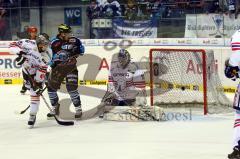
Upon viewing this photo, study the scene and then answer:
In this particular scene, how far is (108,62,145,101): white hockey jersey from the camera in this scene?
1004 centimetres

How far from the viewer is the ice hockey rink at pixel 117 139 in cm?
693

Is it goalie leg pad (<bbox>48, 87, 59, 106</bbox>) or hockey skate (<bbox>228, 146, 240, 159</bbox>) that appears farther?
goalie leg pad (<bbox>48, 87, 59, 106</bbox>)

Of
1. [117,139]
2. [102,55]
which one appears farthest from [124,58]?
[102,55]

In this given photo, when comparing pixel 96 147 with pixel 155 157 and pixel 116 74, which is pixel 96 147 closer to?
pixel 155 157

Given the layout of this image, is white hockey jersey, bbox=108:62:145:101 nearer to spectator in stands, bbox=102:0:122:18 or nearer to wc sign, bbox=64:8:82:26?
spectator in stands, bbox=102:0:122:18

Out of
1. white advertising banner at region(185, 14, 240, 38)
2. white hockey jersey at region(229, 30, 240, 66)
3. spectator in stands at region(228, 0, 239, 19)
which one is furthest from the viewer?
spectator in stands at region(228, 0, 239, 19)

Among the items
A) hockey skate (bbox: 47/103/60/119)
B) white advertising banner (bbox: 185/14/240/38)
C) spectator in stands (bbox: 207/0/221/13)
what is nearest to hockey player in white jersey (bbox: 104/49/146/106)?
hockey skate (bbox: 47/103/60/119)

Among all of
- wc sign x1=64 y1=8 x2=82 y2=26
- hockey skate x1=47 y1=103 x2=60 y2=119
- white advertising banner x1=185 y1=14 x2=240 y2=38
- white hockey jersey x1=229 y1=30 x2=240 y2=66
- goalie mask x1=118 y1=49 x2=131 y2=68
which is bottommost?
hockey skate x1=47 y1=103 x2=60 y2=119

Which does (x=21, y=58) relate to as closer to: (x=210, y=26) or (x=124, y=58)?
(x=124, y=58)

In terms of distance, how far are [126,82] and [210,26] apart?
5.07 m

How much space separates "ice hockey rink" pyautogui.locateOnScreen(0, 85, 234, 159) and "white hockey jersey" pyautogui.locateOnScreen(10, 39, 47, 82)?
0.81 metres

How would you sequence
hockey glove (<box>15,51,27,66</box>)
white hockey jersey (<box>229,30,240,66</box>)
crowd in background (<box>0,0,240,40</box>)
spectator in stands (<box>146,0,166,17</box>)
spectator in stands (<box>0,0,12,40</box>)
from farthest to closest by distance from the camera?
spectator in stands (<box>0,0,12,40</box>)
spectator in stands (<box>146,0,166,17</box>)
crowd in background (<box>0,0,240,40</box>)
hockey glove (<box>15,51,27,66</box>)
white hockey jersey (<box>229,30,240,66</box>)

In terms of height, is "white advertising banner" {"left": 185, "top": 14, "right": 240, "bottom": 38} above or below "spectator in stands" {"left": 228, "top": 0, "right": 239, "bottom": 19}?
below

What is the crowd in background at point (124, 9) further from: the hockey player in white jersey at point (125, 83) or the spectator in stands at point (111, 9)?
the hockey player in white jersey at point (125, 83)
